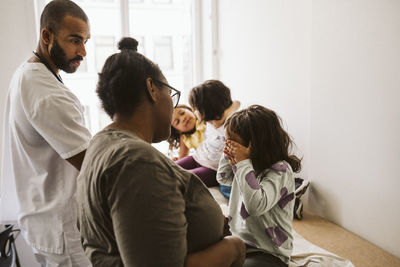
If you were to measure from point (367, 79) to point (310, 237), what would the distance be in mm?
1003

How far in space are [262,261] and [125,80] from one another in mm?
849

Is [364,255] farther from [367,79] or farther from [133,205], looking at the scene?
[133,205]

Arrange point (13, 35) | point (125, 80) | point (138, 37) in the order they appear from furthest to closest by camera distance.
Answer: point (138, 37)
point (13, 35)
point (125, 80)

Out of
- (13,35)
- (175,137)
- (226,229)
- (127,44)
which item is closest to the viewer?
(127,44)

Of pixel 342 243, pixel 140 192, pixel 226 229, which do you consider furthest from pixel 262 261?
pixel 342 243

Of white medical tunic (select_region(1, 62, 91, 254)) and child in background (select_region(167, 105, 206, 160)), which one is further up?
white medical tunic (select_region(1, 62, 91, 254))

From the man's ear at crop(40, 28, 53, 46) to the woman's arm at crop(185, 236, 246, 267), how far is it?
102 cm

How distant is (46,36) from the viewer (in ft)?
3.84

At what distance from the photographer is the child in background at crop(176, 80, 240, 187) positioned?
2.36 metres

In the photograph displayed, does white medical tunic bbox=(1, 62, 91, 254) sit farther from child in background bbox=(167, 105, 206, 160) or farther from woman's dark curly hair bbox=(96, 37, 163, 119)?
child in background bbox=(167, 105, 206, 160)

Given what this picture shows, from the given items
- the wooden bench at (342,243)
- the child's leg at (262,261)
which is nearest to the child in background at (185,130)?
the wooden bench at (342,243)

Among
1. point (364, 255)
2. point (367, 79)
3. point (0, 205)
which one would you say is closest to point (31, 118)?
point (0, 205)

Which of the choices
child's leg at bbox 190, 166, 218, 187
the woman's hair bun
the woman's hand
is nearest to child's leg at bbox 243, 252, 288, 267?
the woman's hand

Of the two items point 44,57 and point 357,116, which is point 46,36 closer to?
point 44,57
